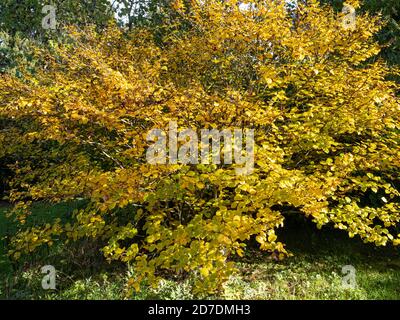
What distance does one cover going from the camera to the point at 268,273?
5.77m

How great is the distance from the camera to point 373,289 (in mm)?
5305
